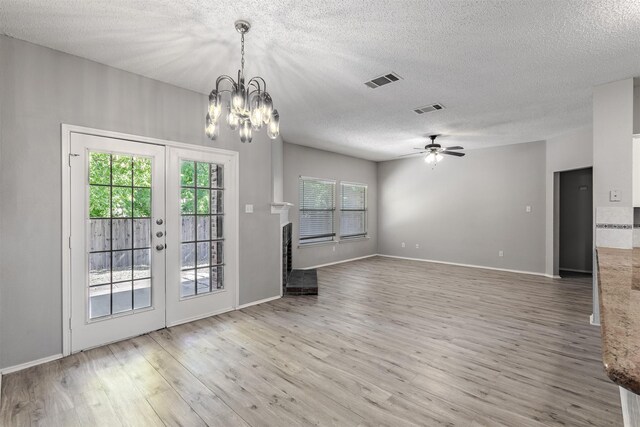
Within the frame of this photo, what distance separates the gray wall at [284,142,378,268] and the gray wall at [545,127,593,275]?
13.2 feet

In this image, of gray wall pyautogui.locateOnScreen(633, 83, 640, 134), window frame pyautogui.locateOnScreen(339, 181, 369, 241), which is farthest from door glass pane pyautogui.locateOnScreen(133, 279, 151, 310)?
gray wall pyautogui.locateOnScreen(633, 83, 640, 134)

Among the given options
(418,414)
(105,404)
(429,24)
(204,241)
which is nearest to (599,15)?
(429,24)

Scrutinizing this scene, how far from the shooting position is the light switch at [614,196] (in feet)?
10.8

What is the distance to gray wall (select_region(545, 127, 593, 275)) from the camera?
212 inches

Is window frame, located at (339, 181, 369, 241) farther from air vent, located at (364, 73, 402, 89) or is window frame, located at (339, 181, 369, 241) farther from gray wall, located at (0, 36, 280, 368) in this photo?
gray wall, located at (0, 36, 280, 368)

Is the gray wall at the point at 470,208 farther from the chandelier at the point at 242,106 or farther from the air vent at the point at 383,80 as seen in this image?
the chandelier at the point at 242,106

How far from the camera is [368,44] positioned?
258cm

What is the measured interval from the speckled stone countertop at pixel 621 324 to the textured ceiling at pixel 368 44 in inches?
74.6

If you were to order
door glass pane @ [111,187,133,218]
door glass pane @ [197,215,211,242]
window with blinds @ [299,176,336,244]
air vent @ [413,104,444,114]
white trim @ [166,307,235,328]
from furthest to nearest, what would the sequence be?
window with blinds @ [299,176,336,244], air vent @ [413,104,444,114], door glass pane @ [197,215,211,242], white trim @ [166,307,235,328], door glass pane @ [111,187,133,218]

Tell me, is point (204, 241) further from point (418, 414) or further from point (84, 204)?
point (418, 414)

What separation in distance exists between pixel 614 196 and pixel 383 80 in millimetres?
2846

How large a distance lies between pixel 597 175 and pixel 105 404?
513cm

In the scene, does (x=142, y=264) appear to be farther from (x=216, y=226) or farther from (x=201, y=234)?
(x=216, y=226)

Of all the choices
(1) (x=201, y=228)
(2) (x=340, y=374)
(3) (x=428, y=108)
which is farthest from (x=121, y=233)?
(3) (x=428, y=108)
